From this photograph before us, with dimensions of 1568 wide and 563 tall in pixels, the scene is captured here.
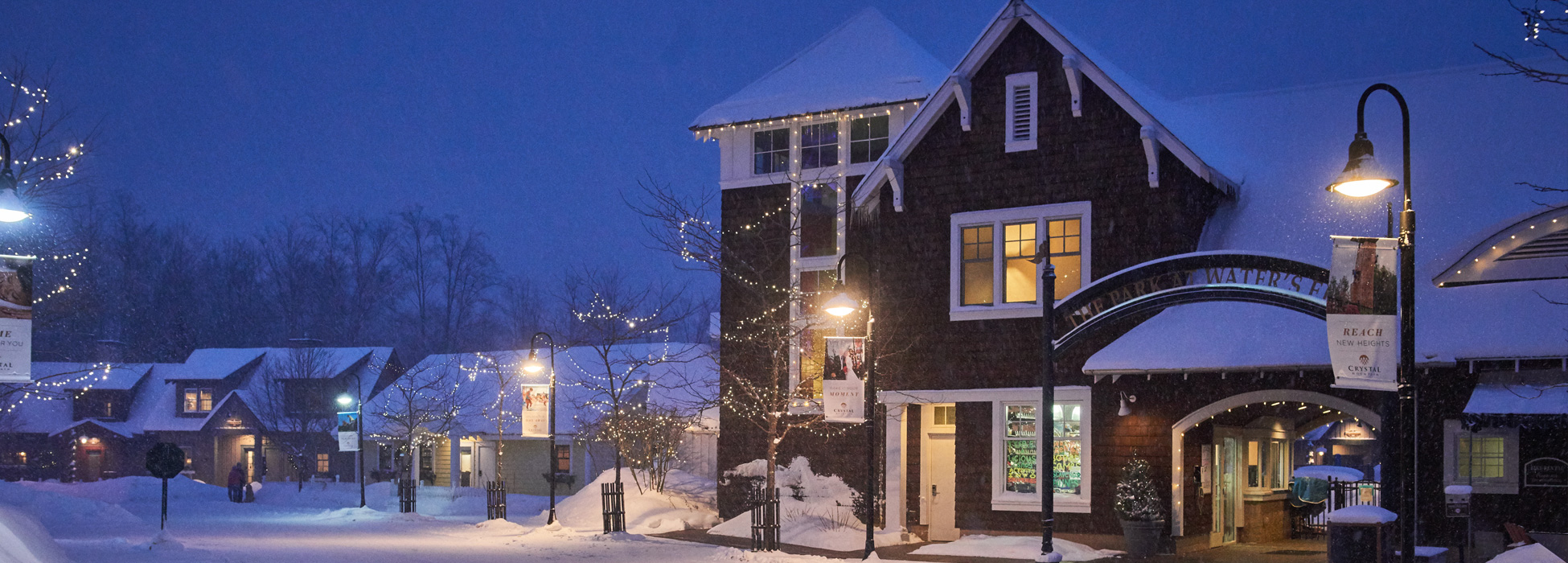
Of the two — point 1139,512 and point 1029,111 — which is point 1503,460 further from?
point 1029,111

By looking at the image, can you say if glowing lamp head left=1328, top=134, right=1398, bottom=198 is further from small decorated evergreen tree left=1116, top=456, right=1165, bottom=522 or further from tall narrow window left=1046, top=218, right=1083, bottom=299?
tall narrow window left=1046, top=218, right=1083, bottom=299

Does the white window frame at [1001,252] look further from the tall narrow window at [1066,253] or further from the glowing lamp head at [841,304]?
the glowing lamp head at [841,304]

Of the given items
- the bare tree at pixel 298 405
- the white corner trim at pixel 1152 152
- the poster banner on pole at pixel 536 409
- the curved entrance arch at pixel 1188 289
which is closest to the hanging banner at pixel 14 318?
the poster banner on pole at pixel 536 409

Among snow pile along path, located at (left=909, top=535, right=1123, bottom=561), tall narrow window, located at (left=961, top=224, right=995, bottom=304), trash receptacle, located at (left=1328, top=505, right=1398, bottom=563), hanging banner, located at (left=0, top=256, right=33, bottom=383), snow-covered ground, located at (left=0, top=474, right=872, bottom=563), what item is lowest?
snow-covered ground, located at (left=0, top=474, right=872, bottom=563)

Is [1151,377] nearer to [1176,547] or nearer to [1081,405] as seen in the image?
[1081,405]

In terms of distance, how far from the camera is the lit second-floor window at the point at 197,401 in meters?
60.1

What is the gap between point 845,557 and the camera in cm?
1992

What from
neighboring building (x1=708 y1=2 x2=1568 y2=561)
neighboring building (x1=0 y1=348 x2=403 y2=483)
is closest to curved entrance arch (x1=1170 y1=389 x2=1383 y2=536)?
neighboring building (x1=708 y1=2 x2=1568 y2=561)

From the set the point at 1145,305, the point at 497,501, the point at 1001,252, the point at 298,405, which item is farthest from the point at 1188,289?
the point at 298,405

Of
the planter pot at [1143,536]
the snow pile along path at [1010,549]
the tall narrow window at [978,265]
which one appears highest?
the tall narrow window at [978,265]

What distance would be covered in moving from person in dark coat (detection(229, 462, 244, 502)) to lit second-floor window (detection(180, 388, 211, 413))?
670 inches

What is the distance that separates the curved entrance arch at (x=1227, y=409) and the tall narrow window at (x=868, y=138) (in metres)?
9.50

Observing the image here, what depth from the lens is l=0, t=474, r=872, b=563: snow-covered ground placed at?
19359 mm

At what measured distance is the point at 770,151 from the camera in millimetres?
27344
